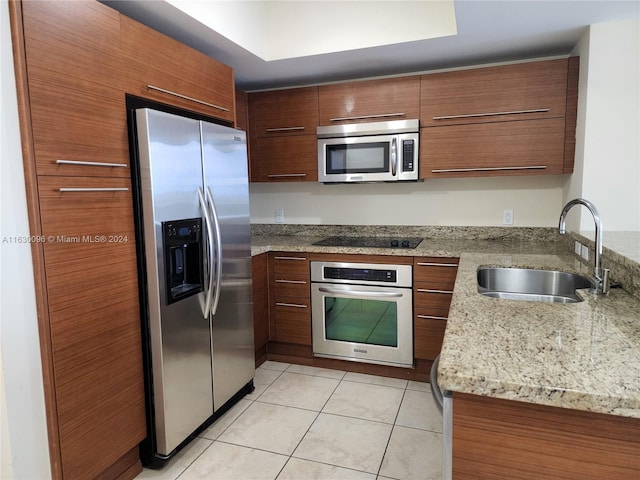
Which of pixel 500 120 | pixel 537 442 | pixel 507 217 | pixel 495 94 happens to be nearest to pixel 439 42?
pixel 495 94

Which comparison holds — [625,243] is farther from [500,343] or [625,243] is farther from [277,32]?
[277,32]

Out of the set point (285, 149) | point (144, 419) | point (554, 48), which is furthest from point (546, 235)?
point (144, 419)

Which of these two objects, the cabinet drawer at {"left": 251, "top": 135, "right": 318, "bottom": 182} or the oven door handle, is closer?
the oven door handle

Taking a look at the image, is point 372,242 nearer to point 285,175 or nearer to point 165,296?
point 285,175

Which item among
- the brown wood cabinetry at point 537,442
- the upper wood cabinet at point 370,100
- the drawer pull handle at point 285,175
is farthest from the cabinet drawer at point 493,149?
the brown wood cabinetry at point 537,442

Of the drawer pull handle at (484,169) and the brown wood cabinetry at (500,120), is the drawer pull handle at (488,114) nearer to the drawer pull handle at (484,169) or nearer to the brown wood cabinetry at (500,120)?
the brown wood cabinetry at (500,120)

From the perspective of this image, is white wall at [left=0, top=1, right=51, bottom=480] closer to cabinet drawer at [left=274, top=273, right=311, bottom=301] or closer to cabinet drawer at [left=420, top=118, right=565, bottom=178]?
cabinet drawer at [left=274, top=273, right=311, bottom=301]

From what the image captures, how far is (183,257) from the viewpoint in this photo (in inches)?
79.2

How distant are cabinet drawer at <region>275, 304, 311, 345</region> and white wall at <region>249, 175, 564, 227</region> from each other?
0.85 meters

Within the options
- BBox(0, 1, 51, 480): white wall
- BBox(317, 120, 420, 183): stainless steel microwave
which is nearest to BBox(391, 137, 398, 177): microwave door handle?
BBox(317, 120, 420, 183): stainless steel microwave

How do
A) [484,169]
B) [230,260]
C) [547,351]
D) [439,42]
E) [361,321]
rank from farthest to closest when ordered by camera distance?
1. [361,321]
2. [484,169]
3. [439,42]
4. [230,260]
5. [547,351]

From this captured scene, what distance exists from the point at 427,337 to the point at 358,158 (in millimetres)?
1336

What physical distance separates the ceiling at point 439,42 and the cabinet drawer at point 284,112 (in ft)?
0.46

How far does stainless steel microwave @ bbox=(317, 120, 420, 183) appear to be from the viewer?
283 centimetres
